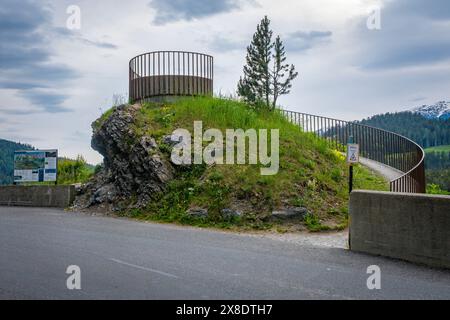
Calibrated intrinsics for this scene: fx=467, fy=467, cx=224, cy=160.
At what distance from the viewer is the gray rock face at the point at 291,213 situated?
1525 centimetres

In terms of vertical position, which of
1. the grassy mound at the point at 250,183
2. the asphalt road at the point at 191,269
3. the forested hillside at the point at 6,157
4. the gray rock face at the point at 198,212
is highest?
the forested hillside at the point at 6,157

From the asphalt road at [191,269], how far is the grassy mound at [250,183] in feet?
9.33

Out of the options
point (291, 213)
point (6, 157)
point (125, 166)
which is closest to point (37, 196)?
point (125, 166)

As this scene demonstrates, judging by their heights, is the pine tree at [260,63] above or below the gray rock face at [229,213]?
above

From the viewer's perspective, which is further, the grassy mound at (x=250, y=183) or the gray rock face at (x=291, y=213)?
the grassy mound at (x=250, y=183)

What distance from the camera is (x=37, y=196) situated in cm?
2445

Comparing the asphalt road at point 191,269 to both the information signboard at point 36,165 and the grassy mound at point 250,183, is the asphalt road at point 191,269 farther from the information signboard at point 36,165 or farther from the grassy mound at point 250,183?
the information signboard at point 36,165

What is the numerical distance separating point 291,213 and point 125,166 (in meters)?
8.05

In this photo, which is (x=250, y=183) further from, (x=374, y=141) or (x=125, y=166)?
(x=374, y=141)

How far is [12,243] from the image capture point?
11.0 meters

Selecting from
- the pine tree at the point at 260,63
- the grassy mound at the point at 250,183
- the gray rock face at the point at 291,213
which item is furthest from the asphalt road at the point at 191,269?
the pine tree at the point at 260,63

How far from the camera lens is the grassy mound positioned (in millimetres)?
15641

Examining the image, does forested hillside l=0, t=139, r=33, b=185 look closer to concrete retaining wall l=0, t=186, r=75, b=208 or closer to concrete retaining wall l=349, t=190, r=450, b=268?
concrete retaining wall l=0, t=186, r=75, b=208

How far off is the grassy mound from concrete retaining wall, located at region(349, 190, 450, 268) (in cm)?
355
